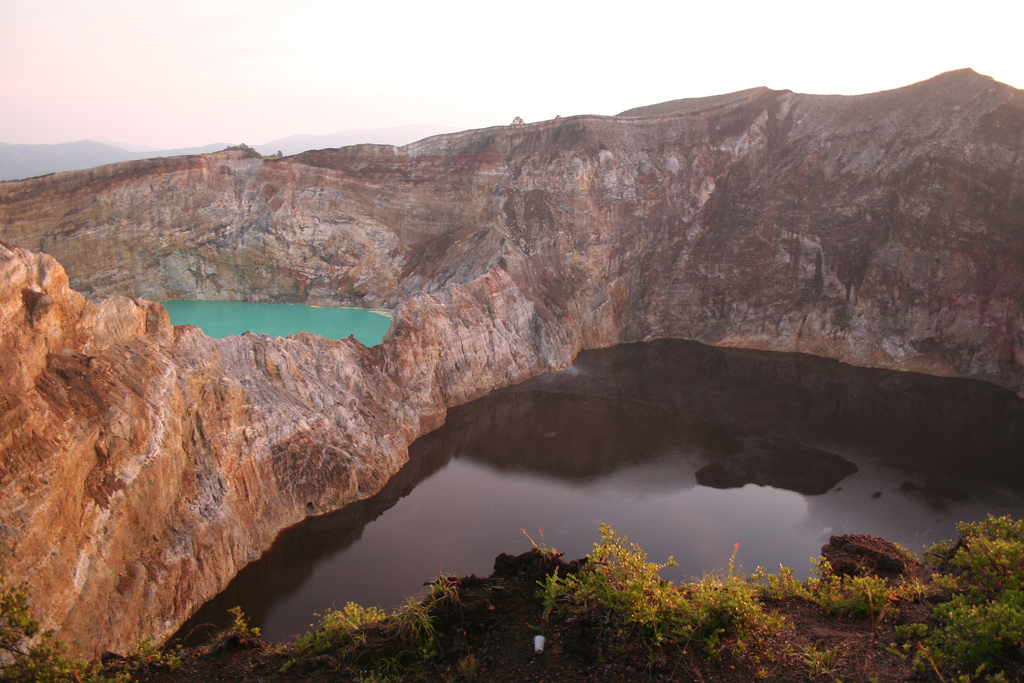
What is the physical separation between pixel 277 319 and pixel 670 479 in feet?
78.7

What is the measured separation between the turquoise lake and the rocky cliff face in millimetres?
1794

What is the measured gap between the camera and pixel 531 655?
813 cm

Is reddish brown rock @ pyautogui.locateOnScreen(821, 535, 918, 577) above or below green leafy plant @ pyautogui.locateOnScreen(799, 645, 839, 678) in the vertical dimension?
below

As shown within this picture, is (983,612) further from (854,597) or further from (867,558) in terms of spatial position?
(867,558)

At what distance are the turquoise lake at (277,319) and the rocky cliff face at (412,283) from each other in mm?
1794

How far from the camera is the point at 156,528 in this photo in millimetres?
13891

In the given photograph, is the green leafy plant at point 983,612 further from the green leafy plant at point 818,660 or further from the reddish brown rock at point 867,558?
the reddish brown rock at point 867,558

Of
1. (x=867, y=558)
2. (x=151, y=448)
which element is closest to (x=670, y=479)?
(x=867, y=558)

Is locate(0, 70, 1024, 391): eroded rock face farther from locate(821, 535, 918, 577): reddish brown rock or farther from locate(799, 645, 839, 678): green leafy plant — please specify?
locate(799, 645, 839, 678): green leafy plant

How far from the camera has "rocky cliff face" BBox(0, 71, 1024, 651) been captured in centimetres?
1304

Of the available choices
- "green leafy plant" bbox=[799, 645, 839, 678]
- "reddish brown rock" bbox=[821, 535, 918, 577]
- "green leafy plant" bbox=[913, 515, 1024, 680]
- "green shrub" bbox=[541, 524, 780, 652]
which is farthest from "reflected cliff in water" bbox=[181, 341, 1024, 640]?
"green leafy plant" bbox=[799, 645, 839, 678]

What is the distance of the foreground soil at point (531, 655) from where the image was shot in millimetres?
7516

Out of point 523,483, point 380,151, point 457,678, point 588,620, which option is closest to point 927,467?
point 523,483

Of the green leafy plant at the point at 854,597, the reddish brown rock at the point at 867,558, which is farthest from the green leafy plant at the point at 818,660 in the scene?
the reddish brown rock at the point at 867,558
